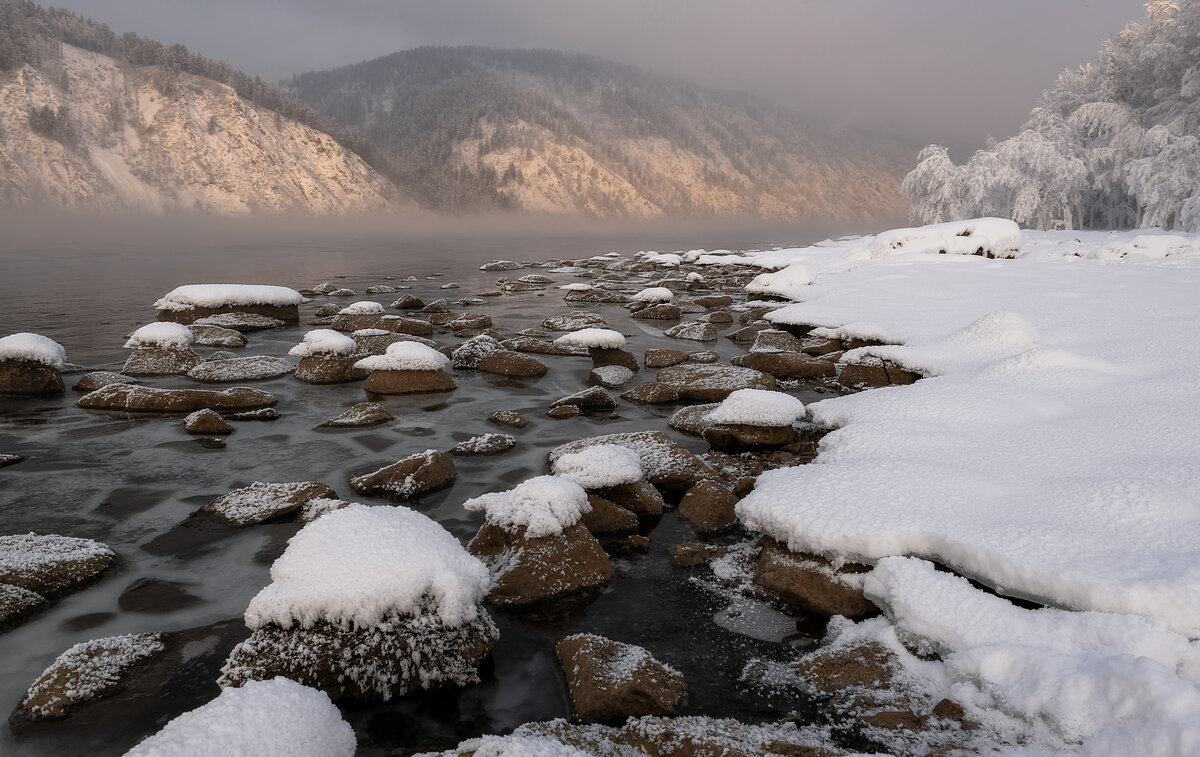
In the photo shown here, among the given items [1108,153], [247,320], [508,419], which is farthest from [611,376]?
[1108,153]

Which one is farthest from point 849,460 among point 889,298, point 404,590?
point 889,298

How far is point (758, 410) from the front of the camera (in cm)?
744

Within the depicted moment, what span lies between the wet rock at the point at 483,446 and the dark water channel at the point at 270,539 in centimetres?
17

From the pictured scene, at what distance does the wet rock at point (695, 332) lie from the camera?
15.0 meters

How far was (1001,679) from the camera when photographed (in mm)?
3266

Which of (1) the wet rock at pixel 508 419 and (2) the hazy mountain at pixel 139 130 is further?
(2) the hazy mountain at pixel 139 130

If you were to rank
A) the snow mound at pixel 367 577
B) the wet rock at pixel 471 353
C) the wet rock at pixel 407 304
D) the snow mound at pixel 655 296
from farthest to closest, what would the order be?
1. the snow mound at pixel 655 296
2. the wet rock at pixel 407 304
3. the wet rock at pixel 471 353
4. the snow mound at pixel 367 577

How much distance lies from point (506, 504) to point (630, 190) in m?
146

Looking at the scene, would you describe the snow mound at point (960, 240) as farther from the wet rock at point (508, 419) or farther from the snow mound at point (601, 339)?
the wet rock at point (508, 419)

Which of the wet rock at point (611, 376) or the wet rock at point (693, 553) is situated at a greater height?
the wet rock at point (611, 376)

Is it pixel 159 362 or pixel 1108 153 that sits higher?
pixel 1108 153

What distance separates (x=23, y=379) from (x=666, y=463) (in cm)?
977

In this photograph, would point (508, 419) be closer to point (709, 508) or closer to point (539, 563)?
point (709, 508)

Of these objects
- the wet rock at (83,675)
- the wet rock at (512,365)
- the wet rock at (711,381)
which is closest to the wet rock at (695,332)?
the wet rock at (711,381)
